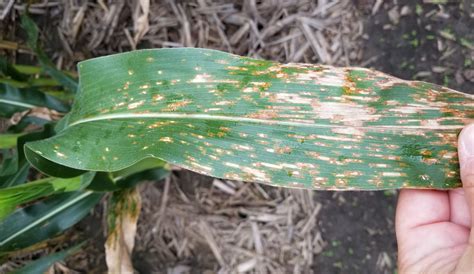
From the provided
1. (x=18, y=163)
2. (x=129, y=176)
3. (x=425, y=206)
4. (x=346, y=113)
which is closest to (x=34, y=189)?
(x=18, y=163)

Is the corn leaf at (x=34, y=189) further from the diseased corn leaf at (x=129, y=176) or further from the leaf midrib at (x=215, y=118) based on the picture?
the leaf midrib at (x=215, y=118)

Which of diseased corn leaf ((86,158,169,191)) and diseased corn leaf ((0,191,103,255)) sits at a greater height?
diseased corn leaf ((86,158,169,191))

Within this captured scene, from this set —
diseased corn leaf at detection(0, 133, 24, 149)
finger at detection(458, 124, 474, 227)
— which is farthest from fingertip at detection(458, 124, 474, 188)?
diseased corn leaf at detection(0, 133, 24, 149)

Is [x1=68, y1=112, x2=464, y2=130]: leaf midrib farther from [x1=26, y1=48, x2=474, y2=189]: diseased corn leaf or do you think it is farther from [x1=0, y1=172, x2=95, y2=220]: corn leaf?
[x1=0, y1=172, x2=95, y2=220]: corn leaf

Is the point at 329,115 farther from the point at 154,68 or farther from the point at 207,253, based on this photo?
the point at 207,253

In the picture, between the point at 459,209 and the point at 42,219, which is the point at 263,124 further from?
the point at 42,219

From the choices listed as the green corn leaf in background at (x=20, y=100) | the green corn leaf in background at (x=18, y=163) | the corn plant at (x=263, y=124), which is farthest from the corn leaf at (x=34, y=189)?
the green corn leaf in background at (x=20, y=100)

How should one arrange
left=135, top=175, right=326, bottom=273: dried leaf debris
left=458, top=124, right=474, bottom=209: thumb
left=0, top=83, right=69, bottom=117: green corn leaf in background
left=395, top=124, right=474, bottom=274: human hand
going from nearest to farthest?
left=458, top=124, right=474, bottom=209: thumb < left=395, top=124, right=474, bottom=274: human hand < left=0, top=83, right=69, bottom=117: green corn leaf in background < left=135, top=175, right=326, bottom=273: dried leaf debris
